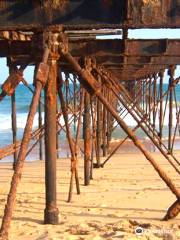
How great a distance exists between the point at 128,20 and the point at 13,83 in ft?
4.96

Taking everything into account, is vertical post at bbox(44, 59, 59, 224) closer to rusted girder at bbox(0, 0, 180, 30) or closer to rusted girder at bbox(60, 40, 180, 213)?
rusted girder at bbox(60, 40, 180, 213)

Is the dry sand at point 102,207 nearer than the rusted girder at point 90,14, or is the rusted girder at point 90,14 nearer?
the dry sand at point 102,207


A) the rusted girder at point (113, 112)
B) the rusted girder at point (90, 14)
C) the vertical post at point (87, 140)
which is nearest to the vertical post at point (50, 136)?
the rusted girder at point (113, 112)

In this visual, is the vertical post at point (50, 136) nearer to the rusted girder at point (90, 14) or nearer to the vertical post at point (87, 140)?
A: the rusted girder at point (90, 14)

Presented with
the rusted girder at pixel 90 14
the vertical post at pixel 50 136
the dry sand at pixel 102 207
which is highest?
the rusted girder at pixel 90 14

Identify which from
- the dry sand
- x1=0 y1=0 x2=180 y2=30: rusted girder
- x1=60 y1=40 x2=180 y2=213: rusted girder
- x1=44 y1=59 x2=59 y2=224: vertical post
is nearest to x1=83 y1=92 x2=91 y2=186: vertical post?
the dry sand

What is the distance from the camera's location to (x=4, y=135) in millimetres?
25312

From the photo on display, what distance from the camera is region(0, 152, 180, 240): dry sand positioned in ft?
16.1

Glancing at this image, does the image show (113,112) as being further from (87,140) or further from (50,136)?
(87,140)

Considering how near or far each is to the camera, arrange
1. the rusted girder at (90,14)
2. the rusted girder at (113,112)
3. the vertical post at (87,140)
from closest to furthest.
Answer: the rusted girder at (90,14) < the rusted girder at (113,112) < the vertical post at (87,140)

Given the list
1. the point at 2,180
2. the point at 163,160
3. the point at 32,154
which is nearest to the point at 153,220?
the point at 2,180

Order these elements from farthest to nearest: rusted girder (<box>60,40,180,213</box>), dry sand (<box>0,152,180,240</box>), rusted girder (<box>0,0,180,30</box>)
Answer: rusted girder (<box>60,40,180,213</box>) < rusted girder (<box>0,0,180,30</box>) < dry sand (<box>0,152,180,240</box>)

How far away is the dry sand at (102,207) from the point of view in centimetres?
492

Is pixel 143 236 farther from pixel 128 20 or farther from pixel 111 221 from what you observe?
pixel 128 20
